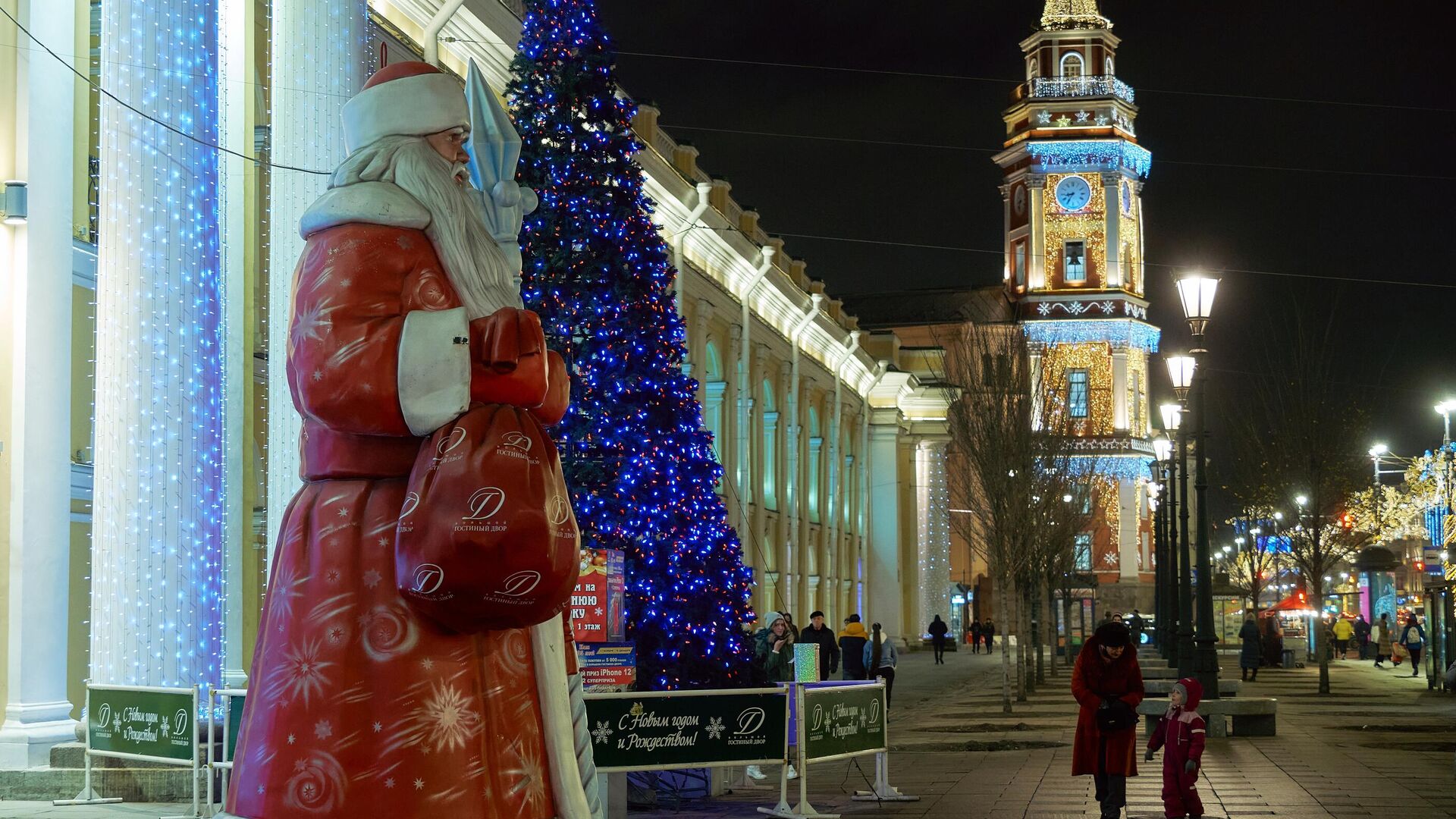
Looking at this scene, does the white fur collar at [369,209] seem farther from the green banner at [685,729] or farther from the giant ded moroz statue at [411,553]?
the green banner at [685,729]

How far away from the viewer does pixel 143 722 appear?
41.2 ft

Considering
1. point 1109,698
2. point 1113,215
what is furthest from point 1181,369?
point 1113,215

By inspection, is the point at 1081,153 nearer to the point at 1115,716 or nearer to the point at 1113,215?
the point at 1113,215

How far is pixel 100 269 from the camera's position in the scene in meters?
13.8

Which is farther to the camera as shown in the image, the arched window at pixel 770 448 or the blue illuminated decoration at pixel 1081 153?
the blue illuminated decoration at pixel 1081 153

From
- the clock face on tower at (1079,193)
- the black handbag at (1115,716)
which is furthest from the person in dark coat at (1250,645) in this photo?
the clock face on tower at (1079,193)

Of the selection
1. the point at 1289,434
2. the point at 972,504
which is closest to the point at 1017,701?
the point at 972,504

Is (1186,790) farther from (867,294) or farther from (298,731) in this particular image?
(867,294)

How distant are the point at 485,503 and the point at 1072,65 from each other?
87441 mm

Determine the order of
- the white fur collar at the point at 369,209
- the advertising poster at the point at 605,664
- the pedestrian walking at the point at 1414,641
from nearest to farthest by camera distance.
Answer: the white fur collar at the point at 369,209
the advertising poster at the point at 605,664
the pedestrian walking at the point at 1414,641

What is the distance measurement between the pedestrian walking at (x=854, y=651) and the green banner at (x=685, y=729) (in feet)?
45.5

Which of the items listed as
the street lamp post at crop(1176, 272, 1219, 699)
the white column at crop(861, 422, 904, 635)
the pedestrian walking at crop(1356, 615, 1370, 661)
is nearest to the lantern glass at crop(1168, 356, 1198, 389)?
the street lamp post at crop(1176, 272, 1219, 699)

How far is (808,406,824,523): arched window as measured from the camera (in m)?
54.5

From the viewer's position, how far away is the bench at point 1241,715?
2150cm
